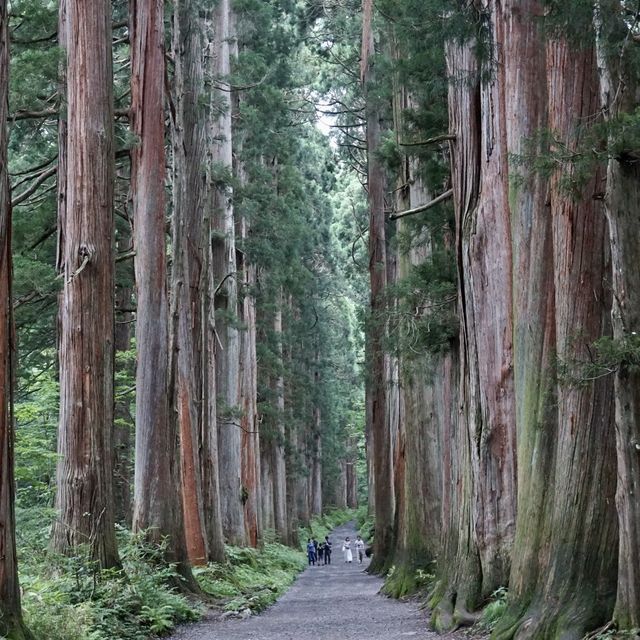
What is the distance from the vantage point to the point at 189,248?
58.2ft

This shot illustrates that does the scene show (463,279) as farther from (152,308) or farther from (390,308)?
(390,308)

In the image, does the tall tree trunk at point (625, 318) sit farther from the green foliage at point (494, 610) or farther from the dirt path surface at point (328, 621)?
the dirt path surface at point (328, 621)

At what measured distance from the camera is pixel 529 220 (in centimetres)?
912

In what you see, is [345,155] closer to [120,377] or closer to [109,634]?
[120,377]

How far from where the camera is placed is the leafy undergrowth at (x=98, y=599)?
812 cm

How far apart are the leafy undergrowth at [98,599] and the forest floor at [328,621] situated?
1.23 ft

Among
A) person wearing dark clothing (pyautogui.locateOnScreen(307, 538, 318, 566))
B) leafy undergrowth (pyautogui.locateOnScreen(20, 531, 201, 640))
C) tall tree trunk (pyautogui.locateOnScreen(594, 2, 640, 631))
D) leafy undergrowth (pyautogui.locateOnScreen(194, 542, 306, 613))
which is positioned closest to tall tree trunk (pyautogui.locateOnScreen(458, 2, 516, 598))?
leafy undergrowth (pyautogui.locateOnScreen(20, 531, 201, 640))

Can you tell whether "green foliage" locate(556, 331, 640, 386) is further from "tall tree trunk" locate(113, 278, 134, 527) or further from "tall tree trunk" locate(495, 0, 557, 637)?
"tall tree trunk" locate(113, 278, 134, 527)

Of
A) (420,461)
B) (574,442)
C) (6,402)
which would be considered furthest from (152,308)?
(574,442)

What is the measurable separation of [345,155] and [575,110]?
24.2 metres

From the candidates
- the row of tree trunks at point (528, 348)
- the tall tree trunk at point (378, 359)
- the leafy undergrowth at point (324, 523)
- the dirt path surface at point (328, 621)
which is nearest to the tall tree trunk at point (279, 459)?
the leafy undergrowth at point (324, 523)

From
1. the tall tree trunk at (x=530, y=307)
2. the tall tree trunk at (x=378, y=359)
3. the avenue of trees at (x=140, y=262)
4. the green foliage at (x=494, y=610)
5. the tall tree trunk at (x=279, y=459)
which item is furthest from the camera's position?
the tall tree trunk at (x=279, y=459)

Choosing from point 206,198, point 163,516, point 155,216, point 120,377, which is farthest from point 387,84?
point 163,516

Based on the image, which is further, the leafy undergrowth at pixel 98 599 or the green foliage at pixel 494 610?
the green foliage at pixel 494 610
